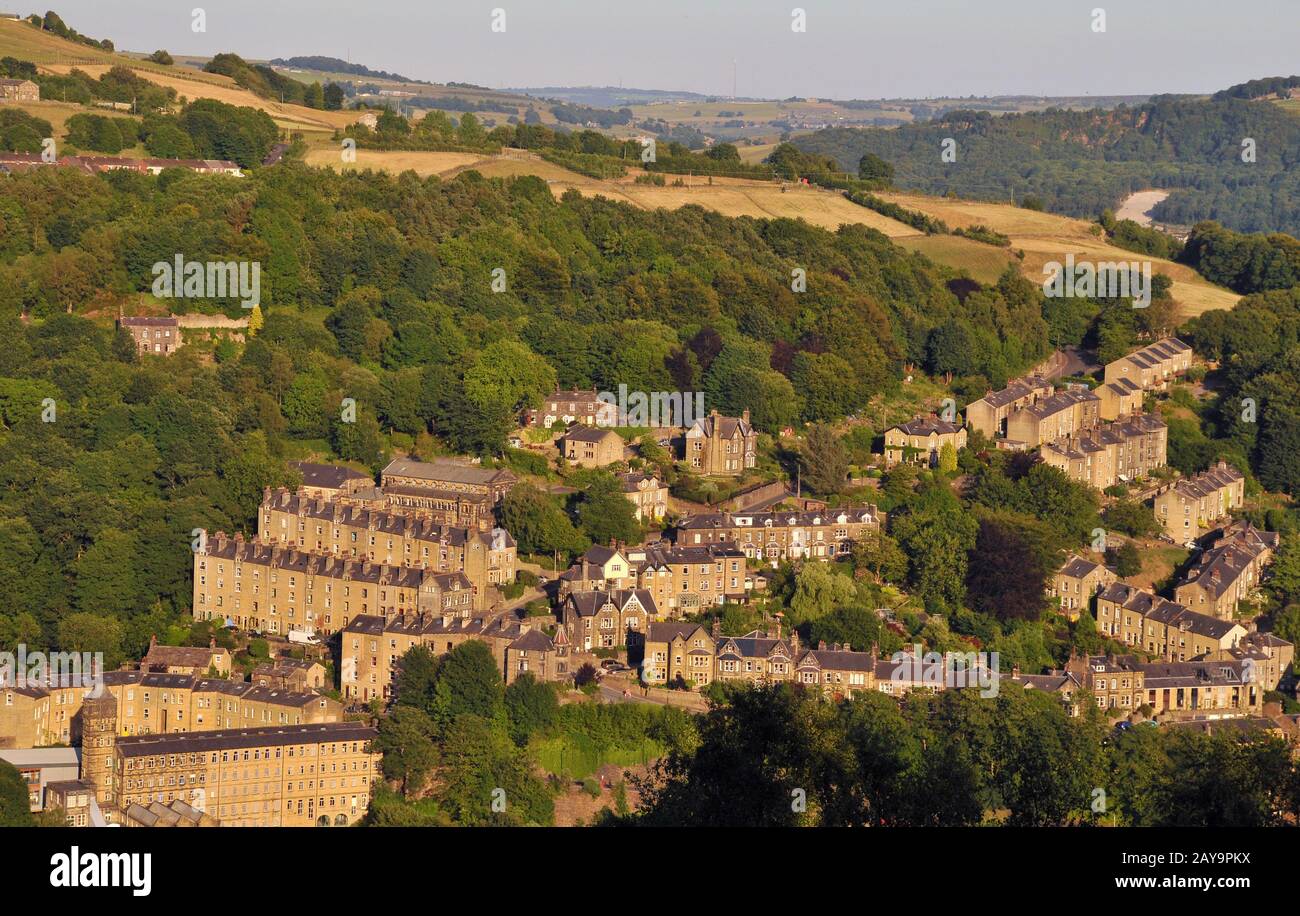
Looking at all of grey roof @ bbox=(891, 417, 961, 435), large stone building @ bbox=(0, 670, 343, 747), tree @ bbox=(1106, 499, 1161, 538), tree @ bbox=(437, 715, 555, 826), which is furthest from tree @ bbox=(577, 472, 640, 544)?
tree @ bbox=(1106, 499, 1161, 538)

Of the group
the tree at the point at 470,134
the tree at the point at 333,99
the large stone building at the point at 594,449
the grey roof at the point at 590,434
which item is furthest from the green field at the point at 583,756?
the tree at the point at 333,99

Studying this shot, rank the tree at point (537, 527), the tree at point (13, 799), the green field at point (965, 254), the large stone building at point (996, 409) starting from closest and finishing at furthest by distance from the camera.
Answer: the tree at point (13, 799) < the tree at point (537, 527) < the large stone building at point (996, 409) < the green field at point (965, 254)

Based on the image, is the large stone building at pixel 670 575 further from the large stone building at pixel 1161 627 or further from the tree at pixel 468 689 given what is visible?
the large stone building at pixel 1161 627

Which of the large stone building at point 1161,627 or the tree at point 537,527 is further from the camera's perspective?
the large stone building at point 1161,627

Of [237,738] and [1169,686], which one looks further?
[1169,686]

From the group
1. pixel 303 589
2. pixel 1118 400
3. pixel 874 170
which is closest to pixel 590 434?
pixel 303 589

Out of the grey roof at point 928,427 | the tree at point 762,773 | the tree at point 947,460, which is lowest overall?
the tree at point 762,773

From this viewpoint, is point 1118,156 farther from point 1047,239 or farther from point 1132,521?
point 1132,521
